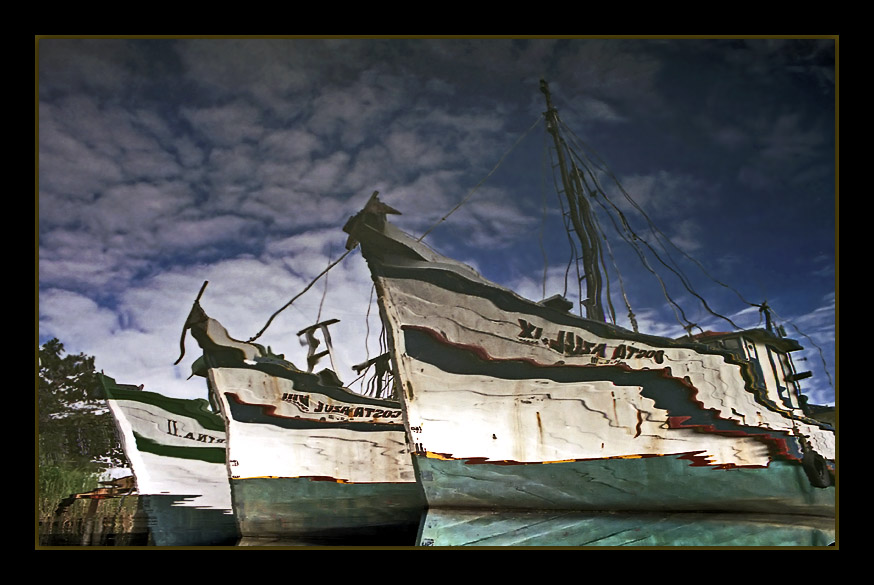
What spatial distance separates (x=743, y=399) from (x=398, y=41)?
2854 mm

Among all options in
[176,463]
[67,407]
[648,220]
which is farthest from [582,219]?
[67,407]

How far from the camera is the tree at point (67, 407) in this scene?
166 inches

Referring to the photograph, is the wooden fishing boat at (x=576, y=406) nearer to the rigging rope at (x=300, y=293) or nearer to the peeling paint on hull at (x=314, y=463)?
the rigging rope at (x=300, y=293)

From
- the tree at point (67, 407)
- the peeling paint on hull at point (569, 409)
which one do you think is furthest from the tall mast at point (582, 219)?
the tree at point (67, 407)

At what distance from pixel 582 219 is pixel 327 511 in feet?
7.65

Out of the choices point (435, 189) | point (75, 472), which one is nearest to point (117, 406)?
point (75, 472)

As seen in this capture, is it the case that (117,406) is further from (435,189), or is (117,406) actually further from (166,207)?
(435,189)

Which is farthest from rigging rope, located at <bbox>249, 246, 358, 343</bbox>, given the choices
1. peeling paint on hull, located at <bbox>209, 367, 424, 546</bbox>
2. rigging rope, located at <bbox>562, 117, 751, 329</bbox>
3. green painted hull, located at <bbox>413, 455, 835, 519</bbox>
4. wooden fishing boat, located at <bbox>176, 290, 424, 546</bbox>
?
rigging rope, located at <bbox>562, 117, 751, 329</bbox>

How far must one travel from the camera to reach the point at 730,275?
4180mm

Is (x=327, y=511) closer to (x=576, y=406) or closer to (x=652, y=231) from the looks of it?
(x=576, y=406)

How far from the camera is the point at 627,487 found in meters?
3.93

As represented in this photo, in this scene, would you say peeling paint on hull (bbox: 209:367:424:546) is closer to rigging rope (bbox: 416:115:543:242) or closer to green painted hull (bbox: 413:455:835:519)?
green painted hull (bbox: 413:455:835:519)

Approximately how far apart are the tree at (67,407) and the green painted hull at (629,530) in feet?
6.94

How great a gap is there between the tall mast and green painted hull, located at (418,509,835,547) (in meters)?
1.17
